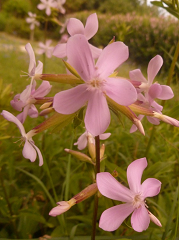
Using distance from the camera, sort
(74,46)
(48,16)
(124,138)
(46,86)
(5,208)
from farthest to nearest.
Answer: (48,16) → (124,138) → (5,208) → (46,86) → (74,46)

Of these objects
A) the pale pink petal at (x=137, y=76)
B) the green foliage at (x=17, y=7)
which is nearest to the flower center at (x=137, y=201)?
the pale pink petal at (x=137, y=76)

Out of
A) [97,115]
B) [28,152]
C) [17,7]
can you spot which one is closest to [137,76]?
[97,115]

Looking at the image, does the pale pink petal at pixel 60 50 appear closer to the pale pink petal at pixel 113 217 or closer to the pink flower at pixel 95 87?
the pink flower at pixel 95 87

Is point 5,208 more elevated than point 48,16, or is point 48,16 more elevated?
point 48,16

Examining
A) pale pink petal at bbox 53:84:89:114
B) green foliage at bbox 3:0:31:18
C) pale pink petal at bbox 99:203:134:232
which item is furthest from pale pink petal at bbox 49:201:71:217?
green foliage at bbox 3:0:31:18

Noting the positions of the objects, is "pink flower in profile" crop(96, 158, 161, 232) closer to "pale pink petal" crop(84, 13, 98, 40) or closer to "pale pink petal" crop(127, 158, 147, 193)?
"pale pink petal" crop(127, 158, 147, 193)

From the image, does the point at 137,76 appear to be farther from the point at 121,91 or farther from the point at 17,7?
the point at 17,7

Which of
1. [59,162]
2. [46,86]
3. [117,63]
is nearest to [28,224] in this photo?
[59,162]

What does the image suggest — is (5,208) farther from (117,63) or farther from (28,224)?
(117,63)
